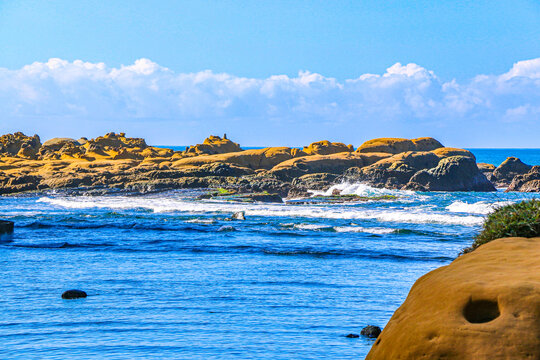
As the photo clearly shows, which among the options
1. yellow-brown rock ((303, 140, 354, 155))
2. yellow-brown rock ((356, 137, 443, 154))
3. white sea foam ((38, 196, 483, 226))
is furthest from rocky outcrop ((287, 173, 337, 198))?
yellow-brown rock ((356, 137, 443, 154))

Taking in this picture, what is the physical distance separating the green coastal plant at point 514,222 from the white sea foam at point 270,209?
2437 centimetres

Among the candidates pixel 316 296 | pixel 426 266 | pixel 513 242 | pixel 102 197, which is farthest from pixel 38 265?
pixel 102 197

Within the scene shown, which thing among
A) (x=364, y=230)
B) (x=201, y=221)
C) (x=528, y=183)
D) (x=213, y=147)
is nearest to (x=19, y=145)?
(x=213, y=147)

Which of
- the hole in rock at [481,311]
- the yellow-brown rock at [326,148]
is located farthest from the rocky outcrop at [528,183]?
the hole in rock at [481,311]

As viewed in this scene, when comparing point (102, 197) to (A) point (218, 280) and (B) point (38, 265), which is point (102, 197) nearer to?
(B) point (38, 265)

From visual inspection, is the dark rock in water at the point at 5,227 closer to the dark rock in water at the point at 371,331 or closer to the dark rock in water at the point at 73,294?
the dark rock in water at the point at 73,294

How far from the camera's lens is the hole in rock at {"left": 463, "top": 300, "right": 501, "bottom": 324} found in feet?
17.4

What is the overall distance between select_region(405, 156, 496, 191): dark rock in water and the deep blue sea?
31.2m

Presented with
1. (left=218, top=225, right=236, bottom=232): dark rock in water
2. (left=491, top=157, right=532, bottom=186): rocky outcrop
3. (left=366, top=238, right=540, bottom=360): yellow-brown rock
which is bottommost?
(left=218, top=225, right=236, bottom=232): dark rock in water

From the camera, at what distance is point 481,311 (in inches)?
211

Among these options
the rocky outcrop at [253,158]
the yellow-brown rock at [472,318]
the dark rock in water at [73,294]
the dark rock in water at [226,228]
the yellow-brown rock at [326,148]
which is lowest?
the dark rock in water at [73,294]

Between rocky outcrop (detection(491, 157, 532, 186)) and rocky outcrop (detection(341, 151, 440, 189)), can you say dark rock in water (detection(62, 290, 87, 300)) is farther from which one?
rocky outcrop (detection(491, 157, 532, 186))

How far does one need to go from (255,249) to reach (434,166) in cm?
5711

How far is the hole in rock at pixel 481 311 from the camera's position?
5301mm
